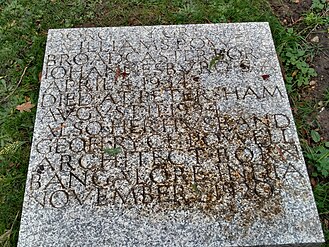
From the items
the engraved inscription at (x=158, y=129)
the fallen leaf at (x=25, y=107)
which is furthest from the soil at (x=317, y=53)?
the fallen leaf at (x=25, y=107)

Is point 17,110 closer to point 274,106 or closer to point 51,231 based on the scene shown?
point 51,231

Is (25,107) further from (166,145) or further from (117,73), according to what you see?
(166,145)

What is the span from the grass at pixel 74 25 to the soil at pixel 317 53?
0.15 feet

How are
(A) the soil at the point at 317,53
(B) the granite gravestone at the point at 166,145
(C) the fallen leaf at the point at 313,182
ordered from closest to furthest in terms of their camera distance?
(B) the granite gravestone at the point at 166,145
(C) the fallen leaf at the point at 313,182
(A) the soil at the point at 317,53

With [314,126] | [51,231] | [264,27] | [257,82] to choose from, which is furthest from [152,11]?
[51,231]

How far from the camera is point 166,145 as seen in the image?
3256 mm

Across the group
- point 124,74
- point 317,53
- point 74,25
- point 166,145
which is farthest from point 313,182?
point 74,25

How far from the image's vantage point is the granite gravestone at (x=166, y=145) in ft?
9.62

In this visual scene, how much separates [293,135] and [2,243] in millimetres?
1901

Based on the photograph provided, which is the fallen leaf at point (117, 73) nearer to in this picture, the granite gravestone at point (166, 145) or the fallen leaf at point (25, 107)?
the granite gravestone at point (166, 145)

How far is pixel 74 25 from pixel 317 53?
199 cm

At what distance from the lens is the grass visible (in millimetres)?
3510

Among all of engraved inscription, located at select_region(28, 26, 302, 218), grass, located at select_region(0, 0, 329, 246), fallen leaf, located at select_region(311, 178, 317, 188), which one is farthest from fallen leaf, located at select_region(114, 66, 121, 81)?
fallen leaf, located at select_region(311, 178, 317, 188)

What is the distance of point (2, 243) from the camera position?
3158mm
